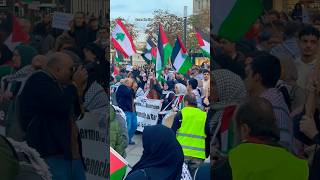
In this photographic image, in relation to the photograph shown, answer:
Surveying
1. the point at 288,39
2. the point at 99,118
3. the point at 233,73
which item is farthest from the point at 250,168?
the point at 99,118

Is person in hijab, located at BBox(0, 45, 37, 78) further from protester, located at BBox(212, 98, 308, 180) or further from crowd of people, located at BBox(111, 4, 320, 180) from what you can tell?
protester, located at BBox(212, 98, 308, 180)

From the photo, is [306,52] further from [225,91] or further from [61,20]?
[61,20]

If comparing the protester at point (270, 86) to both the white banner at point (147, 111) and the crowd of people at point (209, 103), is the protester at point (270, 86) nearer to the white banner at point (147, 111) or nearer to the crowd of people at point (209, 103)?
the crowd of people at point (209, 103)

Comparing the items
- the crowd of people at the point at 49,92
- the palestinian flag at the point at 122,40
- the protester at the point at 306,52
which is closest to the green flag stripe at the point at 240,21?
the protester at the point at 306,52

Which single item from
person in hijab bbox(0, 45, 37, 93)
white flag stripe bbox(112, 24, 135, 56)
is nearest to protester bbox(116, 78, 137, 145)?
white flag stripe bbox(112, 24, 135, 56)

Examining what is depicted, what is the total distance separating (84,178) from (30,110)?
61cm

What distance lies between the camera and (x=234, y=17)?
3400 mm

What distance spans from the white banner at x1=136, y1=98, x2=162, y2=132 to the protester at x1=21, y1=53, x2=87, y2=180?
1018cm

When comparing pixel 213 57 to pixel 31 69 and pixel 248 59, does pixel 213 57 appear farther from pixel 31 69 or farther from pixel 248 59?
pixel 31 69

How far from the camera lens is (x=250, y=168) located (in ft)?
11.0

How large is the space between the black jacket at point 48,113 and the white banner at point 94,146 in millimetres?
66

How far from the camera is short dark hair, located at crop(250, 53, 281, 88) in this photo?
3371mm

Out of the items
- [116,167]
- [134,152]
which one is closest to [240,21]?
[116,167]

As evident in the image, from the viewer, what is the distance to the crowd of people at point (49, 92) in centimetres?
386
